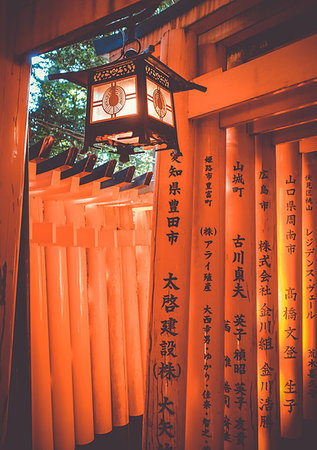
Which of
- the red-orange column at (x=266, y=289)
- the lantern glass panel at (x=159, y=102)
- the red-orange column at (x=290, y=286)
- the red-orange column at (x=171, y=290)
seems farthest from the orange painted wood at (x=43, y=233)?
the red-orange column at (x=290, y=286)

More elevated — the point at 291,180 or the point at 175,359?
the point at 291,180

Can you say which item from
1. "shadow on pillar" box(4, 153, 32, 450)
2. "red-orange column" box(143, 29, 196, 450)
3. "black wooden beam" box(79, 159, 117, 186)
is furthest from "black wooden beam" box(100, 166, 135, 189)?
"shadow on pillar" box(4, 153, 32, 450)

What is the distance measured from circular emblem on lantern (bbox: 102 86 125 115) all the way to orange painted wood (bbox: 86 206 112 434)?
3.64 metres

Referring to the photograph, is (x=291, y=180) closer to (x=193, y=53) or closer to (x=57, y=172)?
(x=193, y=53)

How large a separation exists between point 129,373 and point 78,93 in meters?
7.75

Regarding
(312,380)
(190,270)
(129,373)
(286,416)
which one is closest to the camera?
(190,270)

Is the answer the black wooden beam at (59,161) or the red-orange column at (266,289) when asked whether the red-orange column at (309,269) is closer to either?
the red-orange column at (266,289)

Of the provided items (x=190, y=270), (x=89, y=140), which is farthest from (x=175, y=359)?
(x=89, y=140)

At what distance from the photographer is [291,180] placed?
5.96 m

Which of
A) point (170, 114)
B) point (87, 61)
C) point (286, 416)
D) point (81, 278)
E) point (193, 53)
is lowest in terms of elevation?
point (286, 416)

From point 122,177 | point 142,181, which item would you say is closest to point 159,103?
point 122,177

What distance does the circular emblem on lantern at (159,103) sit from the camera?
9.91 feet

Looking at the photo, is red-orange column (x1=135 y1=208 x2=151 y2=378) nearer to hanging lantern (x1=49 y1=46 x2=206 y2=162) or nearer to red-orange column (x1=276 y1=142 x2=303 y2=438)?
red-orange column (x1=276 y1=142 x2=303 y2=438)

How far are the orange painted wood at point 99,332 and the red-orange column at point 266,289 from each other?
8.99ft
